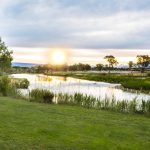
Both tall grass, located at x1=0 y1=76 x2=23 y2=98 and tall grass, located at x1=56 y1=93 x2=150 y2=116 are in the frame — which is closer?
tall grass, located at x1=56 y1=93 x2=150 y2=116

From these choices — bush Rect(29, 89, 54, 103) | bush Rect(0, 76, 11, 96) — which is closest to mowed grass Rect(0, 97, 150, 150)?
bush Rect(29, 89, 54, 103)

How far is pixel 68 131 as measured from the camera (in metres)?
9.71

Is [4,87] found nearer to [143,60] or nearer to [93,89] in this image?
[93,89]

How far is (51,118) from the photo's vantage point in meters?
11.8

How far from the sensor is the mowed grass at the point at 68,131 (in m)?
8.24

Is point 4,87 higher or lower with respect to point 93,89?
higher

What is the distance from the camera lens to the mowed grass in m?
8.24

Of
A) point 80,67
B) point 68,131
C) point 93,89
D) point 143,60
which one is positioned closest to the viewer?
point 68,131

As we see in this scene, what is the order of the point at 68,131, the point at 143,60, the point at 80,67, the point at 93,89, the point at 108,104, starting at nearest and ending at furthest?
1. the point at 68,131
2. the point at 108,104
3. the point at 93,89
4. the point at 143,60
5. the point at 80,67

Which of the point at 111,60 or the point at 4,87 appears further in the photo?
the point at 111,60

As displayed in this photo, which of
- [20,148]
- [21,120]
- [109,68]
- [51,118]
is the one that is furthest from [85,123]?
[109,68]

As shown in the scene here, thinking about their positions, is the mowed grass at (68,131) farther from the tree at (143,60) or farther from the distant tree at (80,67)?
the distant tree at (80,67)

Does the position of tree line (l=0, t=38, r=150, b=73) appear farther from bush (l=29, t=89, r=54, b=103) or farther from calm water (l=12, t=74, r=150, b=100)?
bush (l=29, t=89, r=54, b=103)

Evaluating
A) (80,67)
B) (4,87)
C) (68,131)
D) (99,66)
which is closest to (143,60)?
(99,66)
